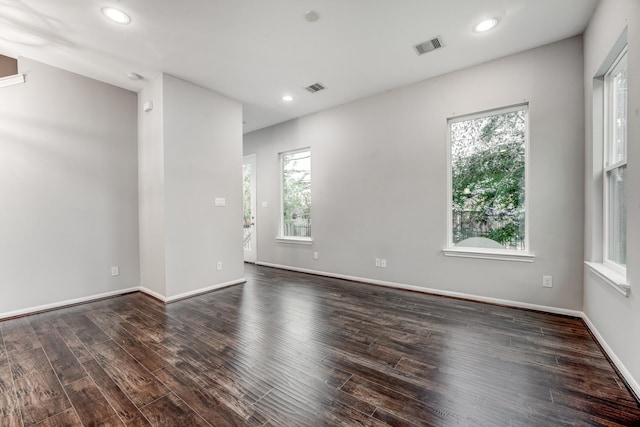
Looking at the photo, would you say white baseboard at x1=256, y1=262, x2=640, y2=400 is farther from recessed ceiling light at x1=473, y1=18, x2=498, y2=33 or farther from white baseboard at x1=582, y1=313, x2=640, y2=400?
recessed ceiling light at x1=473, y1=18, x2=498, y2=33

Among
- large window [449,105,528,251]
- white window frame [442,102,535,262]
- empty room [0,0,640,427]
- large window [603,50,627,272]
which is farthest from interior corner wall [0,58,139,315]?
large window [603,50,627,272]

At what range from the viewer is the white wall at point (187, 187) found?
3.52 metres

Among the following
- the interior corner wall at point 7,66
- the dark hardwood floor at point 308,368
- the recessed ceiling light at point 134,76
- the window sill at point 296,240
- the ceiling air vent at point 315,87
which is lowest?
the dark hardwood floor at point 308,368

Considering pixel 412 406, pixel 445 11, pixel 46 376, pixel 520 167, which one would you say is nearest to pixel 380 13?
pixel 445 11

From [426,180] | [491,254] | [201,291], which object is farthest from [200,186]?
[491,254]

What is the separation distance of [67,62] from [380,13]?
11.8 feet

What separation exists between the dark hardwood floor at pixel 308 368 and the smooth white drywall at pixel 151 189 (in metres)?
0.70

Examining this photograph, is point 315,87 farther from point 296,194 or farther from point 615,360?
point 615,360

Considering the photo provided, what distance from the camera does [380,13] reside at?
8.10ft

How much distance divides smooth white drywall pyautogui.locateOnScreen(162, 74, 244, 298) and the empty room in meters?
0.03

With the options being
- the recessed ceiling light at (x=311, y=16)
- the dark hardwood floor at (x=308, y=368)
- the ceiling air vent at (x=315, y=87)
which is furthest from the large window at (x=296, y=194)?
the recessed ceiling light at (x=311, y=16)

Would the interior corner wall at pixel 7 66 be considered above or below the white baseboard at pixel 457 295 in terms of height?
above

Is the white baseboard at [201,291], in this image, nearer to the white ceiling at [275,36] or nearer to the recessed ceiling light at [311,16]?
the white ceiling at [275,36]

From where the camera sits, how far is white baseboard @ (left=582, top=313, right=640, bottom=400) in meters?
1.68
